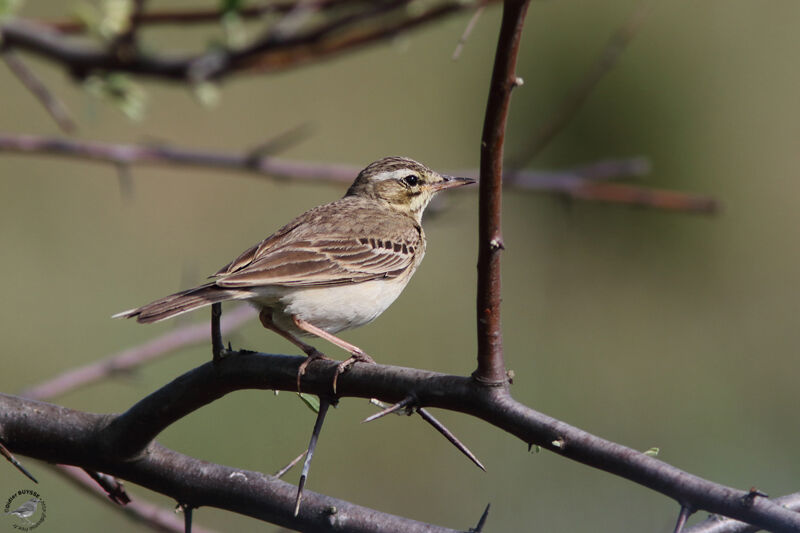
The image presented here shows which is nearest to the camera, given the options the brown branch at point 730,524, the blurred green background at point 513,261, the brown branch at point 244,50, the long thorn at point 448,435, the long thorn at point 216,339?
the brown branch at point 730,524

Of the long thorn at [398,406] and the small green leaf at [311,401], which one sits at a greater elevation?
the long thorn at [398,406]

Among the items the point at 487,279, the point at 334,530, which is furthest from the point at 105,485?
the point at 487,279

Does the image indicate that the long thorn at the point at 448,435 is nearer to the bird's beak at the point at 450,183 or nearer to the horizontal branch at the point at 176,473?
the horizontal branch at the point at 176,473

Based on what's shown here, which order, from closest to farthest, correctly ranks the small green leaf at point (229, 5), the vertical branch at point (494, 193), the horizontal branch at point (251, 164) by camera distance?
the vertical branch at point (494, 193) → the small green leaf at point (229, 5) → the horizontal branch at point (251, 164)

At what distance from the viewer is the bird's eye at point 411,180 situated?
5.48m

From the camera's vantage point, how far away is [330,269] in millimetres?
4410

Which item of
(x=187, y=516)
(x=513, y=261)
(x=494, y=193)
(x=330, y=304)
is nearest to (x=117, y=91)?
(x=330, y=304)

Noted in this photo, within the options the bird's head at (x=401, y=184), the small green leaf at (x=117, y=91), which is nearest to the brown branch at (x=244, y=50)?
the small green leaf at (x=117, y=91)

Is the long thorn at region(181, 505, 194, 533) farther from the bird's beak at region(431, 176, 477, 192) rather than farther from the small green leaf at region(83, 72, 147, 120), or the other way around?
the bird's beak at region(431, 176, 477, 192)

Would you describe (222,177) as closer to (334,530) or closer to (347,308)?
(347,308)

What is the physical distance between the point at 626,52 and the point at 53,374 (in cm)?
638

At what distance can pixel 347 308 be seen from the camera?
4.36m

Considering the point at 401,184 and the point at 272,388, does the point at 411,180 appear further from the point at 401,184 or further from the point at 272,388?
the point at 272,388

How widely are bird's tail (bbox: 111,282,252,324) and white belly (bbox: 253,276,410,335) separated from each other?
1.01ft
